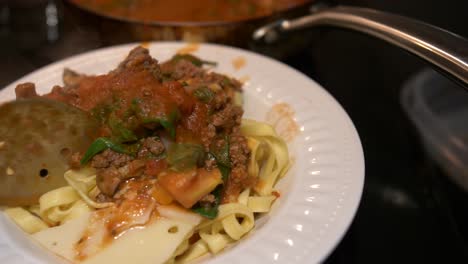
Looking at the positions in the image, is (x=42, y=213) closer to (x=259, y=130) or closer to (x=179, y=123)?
(x=179, y=123)

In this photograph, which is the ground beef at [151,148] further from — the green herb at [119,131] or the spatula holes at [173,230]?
the spatula holes at [173,230]

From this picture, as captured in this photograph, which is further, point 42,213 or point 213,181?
point 42,213

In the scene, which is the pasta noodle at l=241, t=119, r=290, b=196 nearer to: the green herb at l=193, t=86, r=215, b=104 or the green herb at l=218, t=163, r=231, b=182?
the green herb at l=218, t=163, r=231, b=182

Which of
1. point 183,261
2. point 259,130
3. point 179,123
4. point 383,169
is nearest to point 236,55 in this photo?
point 259,130

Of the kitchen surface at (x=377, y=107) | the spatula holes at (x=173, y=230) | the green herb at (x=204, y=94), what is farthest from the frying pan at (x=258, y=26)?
the spatula holes at (x=173, y=230)

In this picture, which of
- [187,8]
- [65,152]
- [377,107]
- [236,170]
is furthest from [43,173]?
[377,107]

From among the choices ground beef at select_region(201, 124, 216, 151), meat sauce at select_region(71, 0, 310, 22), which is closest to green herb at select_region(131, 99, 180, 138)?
ground beef at select_region(201, 124, 216, 151)
